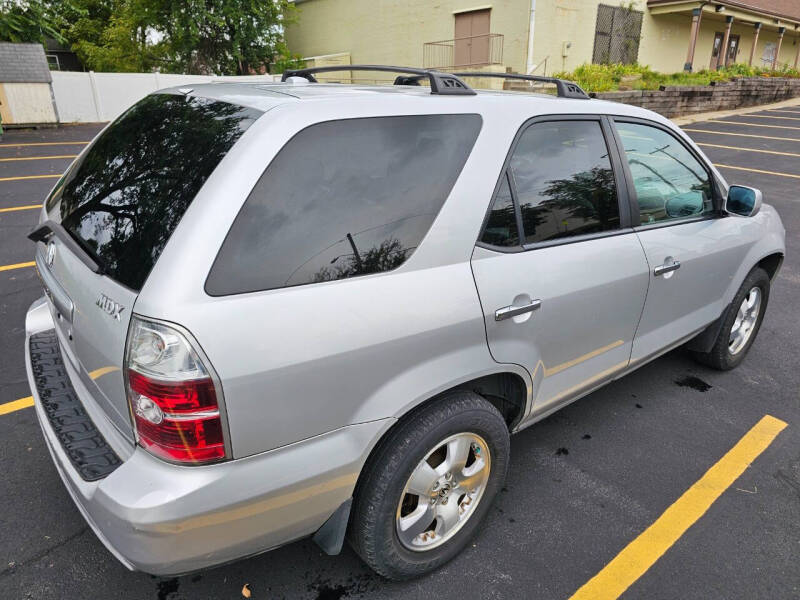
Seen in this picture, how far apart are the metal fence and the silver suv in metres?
17.9

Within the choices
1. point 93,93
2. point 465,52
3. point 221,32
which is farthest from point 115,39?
point 465,52

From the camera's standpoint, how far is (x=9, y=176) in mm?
9477

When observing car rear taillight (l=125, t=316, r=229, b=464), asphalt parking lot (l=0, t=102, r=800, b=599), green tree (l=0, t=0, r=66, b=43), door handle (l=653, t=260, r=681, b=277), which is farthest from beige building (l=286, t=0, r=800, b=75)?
car rear taillight (l=125, t=316, r=229, b=464)

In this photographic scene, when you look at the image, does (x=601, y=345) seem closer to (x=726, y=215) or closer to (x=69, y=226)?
(x=726, y=215)

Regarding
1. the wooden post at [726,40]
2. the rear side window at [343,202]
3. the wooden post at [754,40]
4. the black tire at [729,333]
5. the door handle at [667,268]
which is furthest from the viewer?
the wooden post at [754,40]

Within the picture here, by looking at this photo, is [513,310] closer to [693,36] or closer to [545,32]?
[545,32]

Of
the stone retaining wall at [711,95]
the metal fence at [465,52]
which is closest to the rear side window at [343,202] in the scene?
the stone retaining wall at [711,95]

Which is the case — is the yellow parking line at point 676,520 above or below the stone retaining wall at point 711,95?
below

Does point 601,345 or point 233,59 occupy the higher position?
point 233,59

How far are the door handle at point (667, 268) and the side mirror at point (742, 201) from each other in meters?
0.65

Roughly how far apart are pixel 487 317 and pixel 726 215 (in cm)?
209

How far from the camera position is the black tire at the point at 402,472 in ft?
6.26

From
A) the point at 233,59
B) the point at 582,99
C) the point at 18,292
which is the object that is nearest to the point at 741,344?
the point at 582,99

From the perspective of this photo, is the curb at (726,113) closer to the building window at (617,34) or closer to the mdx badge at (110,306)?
the building window at (617,34)
